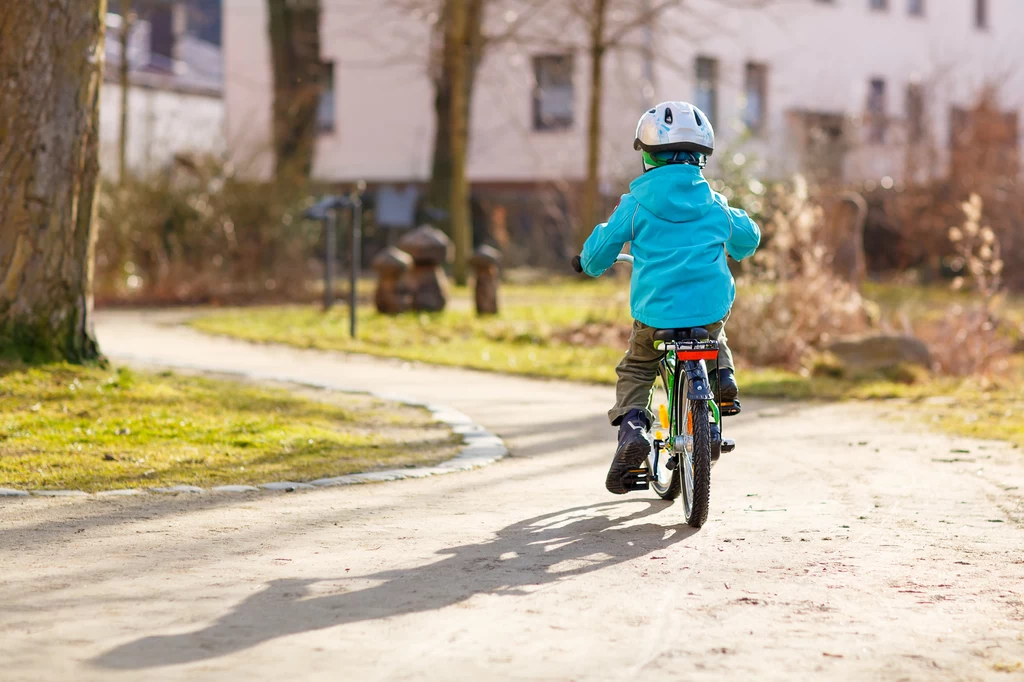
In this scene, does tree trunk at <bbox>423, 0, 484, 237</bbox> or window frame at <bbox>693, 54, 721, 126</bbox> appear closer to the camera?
tree trunk at <bbox>423, 0, 484, 237</bbox>

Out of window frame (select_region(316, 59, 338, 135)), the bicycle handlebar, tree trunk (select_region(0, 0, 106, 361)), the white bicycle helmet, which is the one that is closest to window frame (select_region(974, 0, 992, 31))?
window frame (select_region(316, 59, 338, 135))

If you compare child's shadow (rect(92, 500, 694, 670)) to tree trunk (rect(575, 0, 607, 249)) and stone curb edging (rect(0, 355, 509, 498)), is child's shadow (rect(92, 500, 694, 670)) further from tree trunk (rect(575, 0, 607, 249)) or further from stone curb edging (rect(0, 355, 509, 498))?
tree trunk (rect(575, 0, 607, 249))

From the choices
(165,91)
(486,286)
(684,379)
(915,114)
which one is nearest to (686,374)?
(684,379)

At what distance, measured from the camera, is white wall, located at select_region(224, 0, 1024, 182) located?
33.3m

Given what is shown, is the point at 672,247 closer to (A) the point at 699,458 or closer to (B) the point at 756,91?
(A) the point at 699,458

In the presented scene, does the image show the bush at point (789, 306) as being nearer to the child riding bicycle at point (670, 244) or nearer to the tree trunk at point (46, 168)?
the tree trunk at point (46, 168)

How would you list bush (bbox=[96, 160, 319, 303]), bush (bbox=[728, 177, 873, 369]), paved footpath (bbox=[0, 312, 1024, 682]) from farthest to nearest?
1. bush (bbox=[96, 160, 319, 303])
2. bush (bbox=[728, 177, 873, 369])
3. paved footpath (bbox=[0, 312, 1024, 682])

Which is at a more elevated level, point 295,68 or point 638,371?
point 295,68

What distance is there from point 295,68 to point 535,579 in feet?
89.1

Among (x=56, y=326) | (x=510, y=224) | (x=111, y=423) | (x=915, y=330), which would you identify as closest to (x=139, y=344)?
(x=56, y=326)

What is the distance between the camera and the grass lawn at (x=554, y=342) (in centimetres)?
1138

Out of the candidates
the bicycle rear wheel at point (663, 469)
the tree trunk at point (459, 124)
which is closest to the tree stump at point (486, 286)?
the tree trunk at point (459, 124)

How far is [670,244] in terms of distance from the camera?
656 centimetres

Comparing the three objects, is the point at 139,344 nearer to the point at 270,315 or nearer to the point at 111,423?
the point at 270,315
